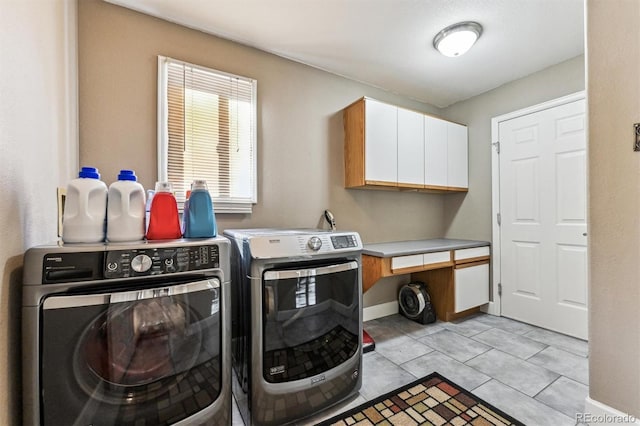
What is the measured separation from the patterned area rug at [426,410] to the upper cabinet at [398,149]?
1.66 meters

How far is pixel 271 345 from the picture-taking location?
4.41 ft

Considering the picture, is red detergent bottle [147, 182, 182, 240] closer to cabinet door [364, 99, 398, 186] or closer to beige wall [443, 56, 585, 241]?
cabinet door [364, 99, 398, 186]

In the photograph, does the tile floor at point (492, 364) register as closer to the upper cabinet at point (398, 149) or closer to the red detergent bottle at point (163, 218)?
the red detergent bottle at point (163, 218)

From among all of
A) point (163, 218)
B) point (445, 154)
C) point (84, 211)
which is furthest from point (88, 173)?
point (445, 154)

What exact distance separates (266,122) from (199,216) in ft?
4.44

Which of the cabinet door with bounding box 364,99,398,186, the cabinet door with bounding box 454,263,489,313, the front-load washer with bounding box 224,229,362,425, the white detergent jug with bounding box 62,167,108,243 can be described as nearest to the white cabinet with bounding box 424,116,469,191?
the cabinet door with bounding box 364,99,398,186

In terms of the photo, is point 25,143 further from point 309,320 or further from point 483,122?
point 483,122

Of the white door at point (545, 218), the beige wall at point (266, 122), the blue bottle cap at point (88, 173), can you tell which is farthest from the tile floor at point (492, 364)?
the blue bottle cap at point (88, 173)

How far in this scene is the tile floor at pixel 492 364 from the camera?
1.56 m

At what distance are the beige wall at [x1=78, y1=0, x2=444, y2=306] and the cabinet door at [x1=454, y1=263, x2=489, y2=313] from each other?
663 mm

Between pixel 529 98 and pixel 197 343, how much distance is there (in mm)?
3563

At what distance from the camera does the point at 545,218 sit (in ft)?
8.70

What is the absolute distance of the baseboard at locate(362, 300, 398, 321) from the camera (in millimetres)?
2871

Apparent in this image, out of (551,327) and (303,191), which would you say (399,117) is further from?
(551,327)
